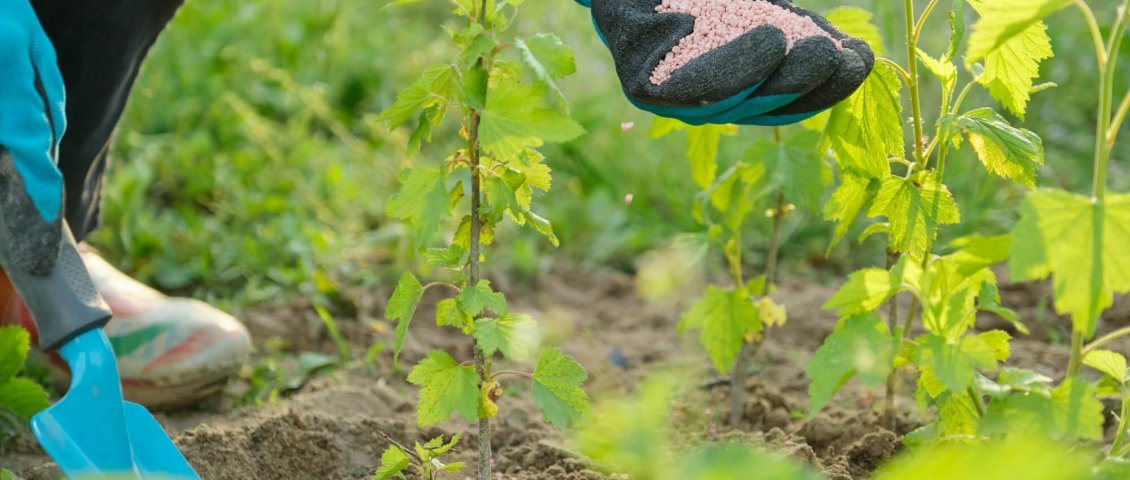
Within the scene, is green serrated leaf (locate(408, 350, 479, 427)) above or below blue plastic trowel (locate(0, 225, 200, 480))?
above

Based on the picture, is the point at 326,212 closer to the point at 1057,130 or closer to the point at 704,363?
the point at 704,363

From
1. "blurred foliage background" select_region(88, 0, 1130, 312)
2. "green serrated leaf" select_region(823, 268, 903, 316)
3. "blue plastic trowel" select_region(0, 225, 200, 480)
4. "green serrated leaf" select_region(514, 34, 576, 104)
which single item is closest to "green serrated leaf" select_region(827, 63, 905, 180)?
"green serrated leaf" select_region(823, 268, 903, 316)

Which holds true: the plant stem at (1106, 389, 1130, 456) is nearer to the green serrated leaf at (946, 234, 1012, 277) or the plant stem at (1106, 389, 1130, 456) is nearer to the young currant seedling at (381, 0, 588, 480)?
the green serrated leaf at (946, 234, 1012, 277)

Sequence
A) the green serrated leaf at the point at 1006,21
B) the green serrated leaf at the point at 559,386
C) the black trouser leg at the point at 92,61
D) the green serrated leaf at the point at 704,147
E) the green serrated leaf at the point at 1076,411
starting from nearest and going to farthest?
the green serrated leaf at the point at 1006,21 → the green serrated leaf at the point at 1076,411 → the green serrated leaf at the point at 559,386 → the green serrated leaf at the point at 704,147 → the black trouser leg at the point at 92,61

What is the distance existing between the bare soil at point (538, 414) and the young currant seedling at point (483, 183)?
0.32 metres

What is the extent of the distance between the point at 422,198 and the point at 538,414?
80 cm

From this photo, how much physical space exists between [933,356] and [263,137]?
234cm

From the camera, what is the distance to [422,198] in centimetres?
141

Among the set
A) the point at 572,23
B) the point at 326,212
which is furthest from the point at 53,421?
the point at 572,23

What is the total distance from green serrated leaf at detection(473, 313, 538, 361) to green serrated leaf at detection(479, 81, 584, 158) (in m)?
0.22

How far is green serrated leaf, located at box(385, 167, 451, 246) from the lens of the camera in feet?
4.57

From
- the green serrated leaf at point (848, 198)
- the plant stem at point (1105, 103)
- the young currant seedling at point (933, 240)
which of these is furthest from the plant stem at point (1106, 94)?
the green serrated leaf at point (848, 198)

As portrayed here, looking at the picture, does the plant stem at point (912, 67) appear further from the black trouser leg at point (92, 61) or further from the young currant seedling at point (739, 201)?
the black trouser leg at point (92, 61)

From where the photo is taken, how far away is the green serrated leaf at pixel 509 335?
1.40 m
